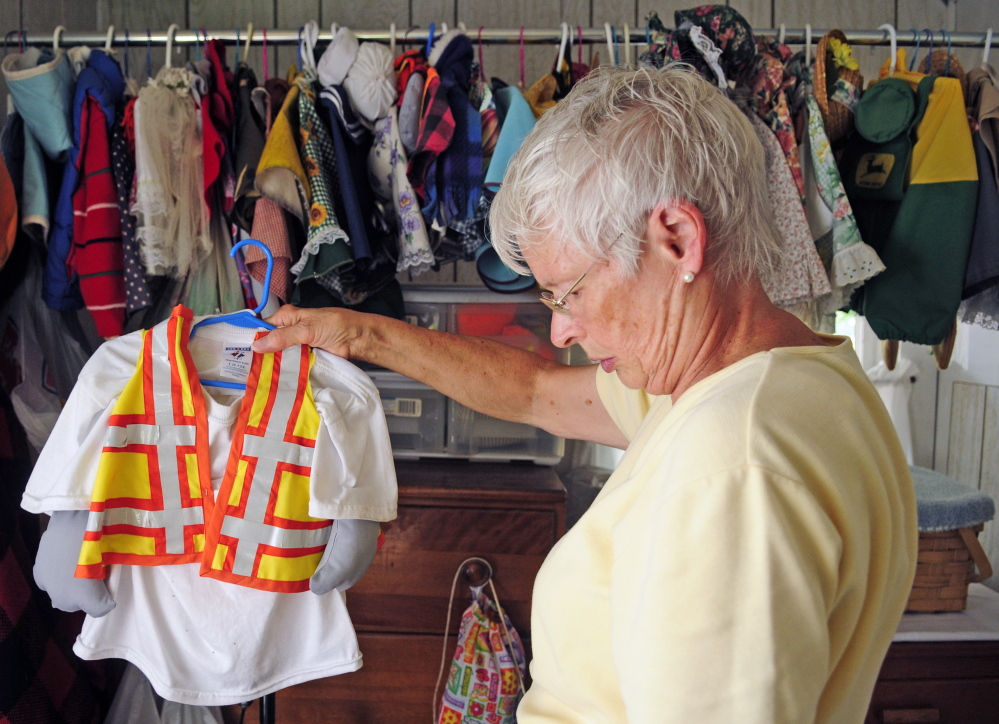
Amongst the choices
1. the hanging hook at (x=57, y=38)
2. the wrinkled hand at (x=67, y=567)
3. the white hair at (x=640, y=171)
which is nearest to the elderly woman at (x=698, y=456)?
the white hair at (x=640, y=171)

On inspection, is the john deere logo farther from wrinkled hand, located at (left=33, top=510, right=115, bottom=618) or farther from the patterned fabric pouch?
wrinkled hand, located at (left=33, top=510, right=115, bottom=618)

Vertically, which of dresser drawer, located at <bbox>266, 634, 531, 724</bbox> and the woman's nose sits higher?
the woman's nose

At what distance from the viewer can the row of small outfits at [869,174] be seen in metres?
1.44

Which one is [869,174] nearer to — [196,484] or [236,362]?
[236,362]

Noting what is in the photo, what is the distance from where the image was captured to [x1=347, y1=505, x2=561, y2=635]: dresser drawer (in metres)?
1.51

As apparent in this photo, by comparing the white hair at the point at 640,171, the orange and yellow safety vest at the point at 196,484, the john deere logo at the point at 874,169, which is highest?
the john deere logo at the point at 874,169

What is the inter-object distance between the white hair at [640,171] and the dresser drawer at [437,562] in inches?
35.5

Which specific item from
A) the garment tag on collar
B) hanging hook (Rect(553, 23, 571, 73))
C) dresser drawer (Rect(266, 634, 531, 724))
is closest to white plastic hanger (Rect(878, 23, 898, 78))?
hanging hook (Rect(553, 23, 571, 73))

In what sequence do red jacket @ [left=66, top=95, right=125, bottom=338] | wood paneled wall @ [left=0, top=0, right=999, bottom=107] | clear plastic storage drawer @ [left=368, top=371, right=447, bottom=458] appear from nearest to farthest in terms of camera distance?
red jacket @ [left=66, top=95, right=125, bottom=338], clear plastic storage drawer @ [left=368, top=371, right=447, bottom=458], wood paneled wall @ [left=0, top=0, right=999, bottom=107]

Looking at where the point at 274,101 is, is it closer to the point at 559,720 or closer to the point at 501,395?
the point at 501,395

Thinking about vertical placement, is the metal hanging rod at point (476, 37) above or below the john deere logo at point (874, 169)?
above

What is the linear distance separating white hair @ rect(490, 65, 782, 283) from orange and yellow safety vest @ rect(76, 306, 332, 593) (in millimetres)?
537

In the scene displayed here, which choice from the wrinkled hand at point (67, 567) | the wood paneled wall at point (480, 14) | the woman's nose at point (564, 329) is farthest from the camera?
the wood paneled wall at point (480, 14)

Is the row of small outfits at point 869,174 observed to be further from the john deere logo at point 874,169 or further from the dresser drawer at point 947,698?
the dresser drawer at point 947,698
